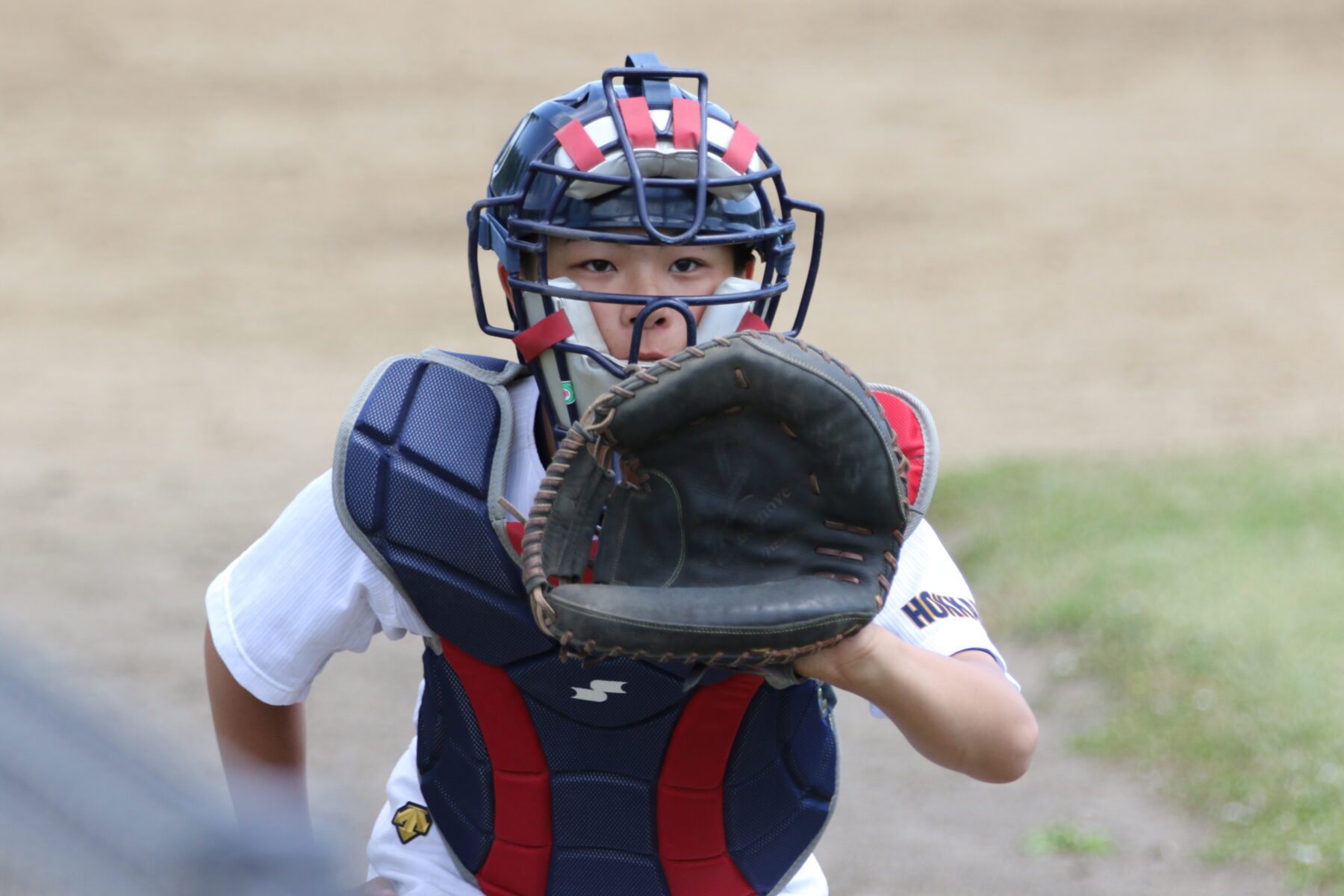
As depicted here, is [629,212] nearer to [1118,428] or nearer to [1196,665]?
[1196,665]

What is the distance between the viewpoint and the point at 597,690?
6.70 ft

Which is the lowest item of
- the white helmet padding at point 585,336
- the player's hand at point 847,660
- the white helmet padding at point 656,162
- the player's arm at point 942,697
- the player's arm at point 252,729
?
the player's arm at point 252,729

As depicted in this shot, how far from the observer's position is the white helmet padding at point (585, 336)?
6.84ft

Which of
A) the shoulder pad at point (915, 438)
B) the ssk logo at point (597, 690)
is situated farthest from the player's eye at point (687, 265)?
the ssk logo at point (597, 690)

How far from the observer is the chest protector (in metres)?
2.03

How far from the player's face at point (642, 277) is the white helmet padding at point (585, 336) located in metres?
0.02

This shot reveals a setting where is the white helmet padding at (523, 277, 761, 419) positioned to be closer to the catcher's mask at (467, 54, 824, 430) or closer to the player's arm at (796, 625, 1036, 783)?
the catcher's mask at (467, 54, 824, 430)

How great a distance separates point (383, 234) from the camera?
39.9ft

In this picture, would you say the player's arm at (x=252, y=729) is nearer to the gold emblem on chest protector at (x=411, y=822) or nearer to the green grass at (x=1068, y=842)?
the gold emblem on chest protector at (x=411, y=822)

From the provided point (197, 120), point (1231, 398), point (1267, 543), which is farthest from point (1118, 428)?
point (197, 120)

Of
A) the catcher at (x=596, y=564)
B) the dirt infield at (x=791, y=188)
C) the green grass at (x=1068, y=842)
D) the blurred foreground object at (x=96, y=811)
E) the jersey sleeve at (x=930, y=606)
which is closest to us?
the blurred foreground object at (x=96, y=811)

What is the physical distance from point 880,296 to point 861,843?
719 cm

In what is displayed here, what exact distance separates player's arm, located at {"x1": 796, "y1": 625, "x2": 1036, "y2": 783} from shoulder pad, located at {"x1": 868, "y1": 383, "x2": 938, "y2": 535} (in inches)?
9.4

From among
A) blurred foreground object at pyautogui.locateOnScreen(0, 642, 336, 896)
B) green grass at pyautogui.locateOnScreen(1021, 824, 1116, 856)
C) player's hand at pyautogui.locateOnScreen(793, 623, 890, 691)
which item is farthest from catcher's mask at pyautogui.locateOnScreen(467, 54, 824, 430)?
green grass at pyautogui.locateOnScreen(1021, 824, 1116, 856)
